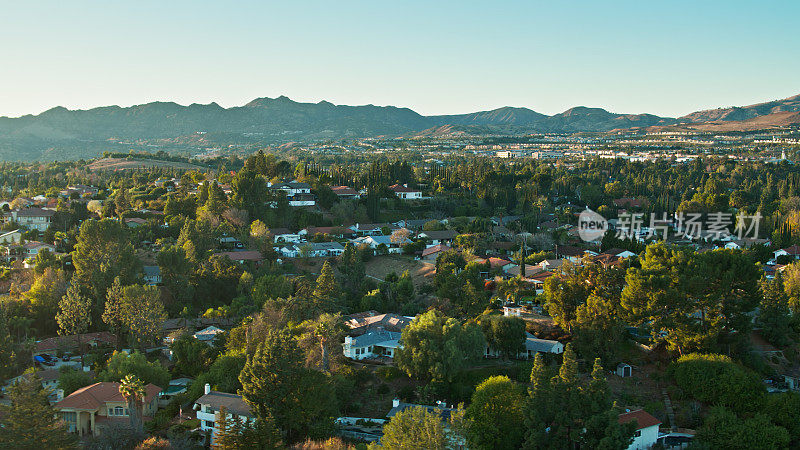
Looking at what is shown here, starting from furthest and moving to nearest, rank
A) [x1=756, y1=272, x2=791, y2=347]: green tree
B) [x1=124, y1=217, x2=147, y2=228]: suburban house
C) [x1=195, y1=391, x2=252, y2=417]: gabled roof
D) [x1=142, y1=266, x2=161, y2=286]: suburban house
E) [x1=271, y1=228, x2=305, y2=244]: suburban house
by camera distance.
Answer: [x1=124, y1=217, x2=147, y2=228]: suburban house, [x1=271, y1=228, x2=305, y2=244]: suburban house, [x1=142, y1=266, x2=161, y2=286]: suburban house, [x1=756, y1=272, x2=791, y2=347]: green tree, [x1=195, y1=391, x2=252, y2=417]: gabled roof

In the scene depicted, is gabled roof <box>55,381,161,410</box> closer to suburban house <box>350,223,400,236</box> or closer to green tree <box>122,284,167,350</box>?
green tree <box>122,284,167,350</box>

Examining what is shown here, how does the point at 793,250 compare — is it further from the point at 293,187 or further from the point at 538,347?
the point at 293,187

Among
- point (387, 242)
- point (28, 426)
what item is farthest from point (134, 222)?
point (28, 426)

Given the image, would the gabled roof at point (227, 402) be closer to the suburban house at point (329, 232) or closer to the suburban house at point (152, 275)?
the suburban house at point (152, 275)

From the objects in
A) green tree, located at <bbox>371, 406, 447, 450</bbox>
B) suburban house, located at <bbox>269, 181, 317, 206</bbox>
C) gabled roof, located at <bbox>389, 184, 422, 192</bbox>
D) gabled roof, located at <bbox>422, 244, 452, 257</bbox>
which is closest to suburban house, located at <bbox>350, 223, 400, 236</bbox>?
suburban house, located at <bbox>269, 181, 317, 206</bbox>

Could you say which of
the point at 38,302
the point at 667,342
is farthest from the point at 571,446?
the point at 38,302
